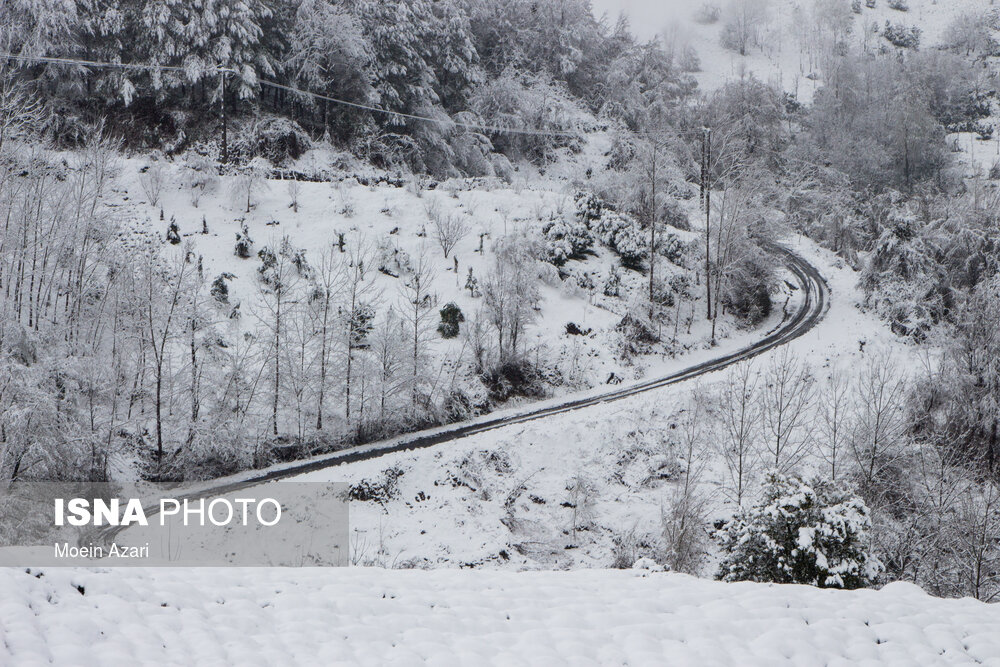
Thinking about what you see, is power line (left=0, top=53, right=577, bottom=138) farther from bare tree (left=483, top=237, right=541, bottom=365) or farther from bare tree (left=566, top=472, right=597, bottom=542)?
bare tree (left=566, top=472, right=597, bottom=542)

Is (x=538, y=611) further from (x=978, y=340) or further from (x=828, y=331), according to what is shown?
(x=828, y=331)

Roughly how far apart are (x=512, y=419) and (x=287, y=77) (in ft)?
100

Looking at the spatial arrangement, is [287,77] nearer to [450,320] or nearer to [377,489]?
[450,320]

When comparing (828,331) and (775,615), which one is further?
(828,331)

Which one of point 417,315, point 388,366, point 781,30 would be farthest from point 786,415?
point 781,30

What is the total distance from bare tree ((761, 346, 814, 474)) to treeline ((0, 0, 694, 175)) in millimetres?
27583

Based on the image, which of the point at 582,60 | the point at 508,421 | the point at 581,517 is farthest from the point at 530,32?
the point at 581,517

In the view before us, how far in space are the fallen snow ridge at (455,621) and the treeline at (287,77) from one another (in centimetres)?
3343

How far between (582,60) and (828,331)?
129ft

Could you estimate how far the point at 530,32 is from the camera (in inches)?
2430

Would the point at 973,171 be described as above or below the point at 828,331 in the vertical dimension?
above

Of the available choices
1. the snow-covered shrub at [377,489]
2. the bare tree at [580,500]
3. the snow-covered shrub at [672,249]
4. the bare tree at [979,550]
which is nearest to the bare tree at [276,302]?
the snow-covered shrub at [377,489]

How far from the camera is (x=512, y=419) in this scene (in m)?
28.0

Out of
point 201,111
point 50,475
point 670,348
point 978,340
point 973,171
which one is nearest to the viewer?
point 50,475
